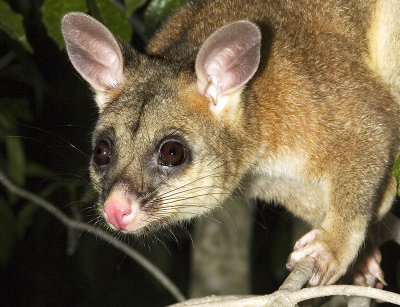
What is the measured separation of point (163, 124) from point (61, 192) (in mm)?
2674

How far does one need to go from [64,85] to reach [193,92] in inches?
105

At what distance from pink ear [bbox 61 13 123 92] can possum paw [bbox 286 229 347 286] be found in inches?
43.6

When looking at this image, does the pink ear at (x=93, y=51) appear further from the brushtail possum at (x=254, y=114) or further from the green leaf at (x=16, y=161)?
the green leaf at (x=16, y=161)

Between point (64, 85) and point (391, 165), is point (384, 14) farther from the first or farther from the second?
point (64, 85)

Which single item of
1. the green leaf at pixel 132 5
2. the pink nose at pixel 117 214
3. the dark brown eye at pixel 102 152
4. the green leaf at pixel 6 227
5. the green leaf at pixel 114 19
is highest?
the green leaf at pixel 132 5

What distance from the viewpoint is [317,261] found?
11.3ft

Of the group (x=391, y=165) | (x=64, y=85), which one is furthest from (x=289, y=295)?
(x=64, y=85)

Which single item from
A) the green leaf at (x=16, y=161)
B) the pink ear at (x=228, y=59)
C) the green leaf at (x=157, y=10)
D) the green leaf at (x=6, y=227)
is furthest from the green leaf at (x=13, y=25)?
the green leaf at (x=6, y=227)

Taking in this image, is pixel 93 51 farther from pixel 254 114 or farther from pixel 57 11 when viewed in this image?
pixel 254 114

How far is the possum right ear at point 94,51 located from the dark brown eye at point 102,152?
0.36m

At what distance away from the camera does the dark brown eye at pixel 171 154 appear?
3412mm

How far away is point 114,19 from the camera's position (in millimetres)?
3848

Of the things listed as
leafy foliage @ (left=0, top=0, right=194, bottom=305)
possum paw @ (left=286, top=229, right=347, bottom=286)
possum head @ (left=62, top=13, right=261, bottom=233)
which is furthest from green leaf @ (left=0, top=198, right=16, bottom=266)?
possum paw @ (left=286, top=229, right=347, bottom=286)

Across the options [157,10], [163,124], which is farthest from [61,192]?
[163,124]
